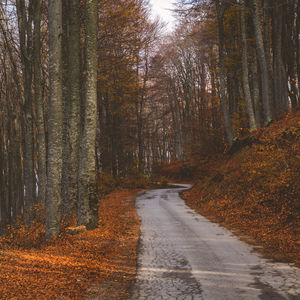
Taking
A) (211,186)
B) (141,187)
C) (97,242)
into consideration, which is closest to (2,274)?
(97,242)

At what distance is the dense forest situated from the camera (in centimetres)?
1034

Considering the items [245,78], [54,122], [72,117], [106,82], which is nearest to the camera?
[54,122]

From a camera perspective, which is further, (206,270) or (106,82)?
(106,82)

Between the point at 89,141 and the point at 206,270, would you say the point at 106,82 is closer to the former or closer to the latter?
the point at 89,141

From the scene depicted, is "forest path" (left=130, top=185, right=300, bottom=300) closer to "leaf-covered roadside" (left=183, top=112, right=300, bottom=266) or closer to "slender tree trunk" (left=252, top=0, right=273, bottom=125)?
"leaf-covered roadside" (left=183, top=112, right=300, bottom=266)

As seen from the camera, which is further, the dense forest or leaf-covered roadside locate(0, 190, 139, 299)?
the dense forest

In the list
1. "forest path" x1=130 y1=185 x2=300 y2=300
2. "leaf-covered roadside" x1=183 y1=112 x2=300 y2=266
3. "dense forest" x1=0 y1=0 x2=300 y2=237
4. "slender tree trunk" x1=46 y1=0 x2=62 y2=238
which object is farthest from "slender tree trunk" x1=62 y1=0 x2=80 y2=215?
"leaf-covered roadside" x1=183 y1=112 x2=300 y2=266

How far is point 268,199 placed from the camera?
11.4 metres

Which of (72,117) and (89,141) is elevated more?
(72,117)

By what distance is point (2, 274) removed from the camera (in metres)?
5.38

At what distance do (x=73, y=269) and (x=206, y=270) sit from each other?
255 centimetres

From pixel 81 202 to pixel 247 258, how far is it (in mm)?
5538

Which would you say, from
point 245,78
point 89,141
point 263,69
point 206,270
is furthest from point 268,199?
point 245,78

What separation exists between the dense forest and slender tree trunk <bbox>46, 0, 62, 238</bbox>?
29mm
